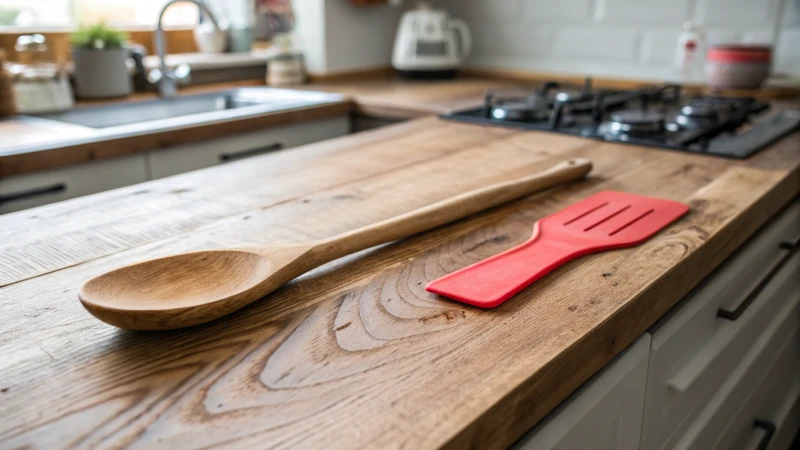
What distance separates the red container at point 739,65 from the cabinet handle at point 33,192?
162 cm

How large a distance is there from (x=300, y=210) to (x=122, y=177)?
0.70 m

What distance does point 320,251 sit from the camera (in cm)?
65

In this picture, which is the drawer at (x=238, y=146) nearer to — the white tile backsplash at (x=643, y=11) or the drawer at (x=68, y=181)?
the drawer at (x=68, y=181)

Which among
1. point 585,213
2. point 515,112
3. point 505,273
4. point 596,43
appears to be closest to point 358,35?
point 596,43

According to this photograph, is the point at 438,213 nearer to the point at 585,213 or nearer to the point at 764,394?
the point at 585,213

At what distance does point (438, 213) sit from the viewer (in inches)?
30.6

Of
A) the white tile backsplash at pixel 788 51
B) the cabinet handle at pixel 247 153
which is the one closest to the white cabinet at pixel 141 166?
the cabinet handle at pixel 247 153

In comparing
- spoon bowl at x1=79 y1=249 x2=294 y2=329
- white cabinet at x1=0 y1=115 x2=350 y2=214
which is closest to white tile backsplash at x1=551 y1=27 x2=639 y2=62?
white cabinet at x1=0 y1=115 x2=350 y2=214

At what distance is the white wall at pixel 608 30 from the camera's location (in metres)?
1.90

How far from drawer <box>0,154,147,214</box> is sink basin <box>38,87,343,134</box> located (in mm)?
85

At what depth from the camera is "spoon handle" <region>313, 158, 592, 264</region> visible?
2.19ft

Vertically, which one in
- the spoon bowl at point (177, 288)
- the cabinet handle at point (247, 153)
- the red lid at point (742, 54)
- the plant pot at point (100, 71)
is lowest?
the cabinet handle at point (247, 153)

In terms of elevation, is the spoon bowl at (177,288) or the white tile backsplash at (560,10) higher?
the white tile backsplash at (560,10)

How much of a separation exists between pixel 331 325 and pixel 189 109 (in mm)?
1650
